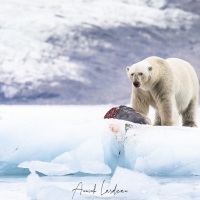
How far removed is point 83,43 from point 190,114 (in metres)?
142

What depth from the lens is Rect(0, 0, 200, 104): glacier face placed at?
139 metres

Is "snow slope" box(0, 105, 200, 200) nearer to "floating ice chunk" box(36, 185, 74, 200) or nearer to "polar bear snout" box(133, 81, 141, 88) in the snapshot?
"polar bear snout" box(133, 81, 141, 88)

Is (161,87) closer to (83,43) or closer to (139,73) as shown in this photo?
Answer: (139,73)

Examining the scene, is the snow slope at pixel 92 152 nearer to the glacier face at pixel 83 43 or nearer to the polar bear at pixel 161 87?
the polar bear at pixel 161 87

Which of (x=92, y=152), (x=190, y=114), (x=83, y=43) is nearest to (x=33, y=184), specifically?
(x=92, y=152)

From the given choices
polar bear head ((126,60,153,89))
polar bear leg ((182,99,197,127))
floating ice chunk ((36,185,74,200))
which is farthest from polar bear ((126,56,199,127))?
floating ice chunk ((36,185,74,200))

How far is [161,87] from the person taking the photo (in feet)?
27.8

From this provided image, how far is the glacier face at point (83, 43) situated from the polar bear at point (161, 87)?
125030 millimetres

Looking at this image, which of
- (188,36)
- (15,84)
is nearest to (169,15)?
(188,36)

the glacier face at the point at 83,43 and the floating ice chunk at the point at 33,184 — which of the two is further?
the glacier face at the point at 83,43

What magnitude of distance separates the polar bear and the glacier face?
125 meters

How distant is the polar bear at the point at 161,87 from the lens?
814cm

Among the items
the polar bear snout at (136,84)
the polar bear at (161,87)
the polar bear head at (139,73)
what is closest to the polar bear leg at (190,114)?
the polar bear at (161,87)

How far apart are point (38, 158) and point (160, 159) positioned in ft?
4.94
